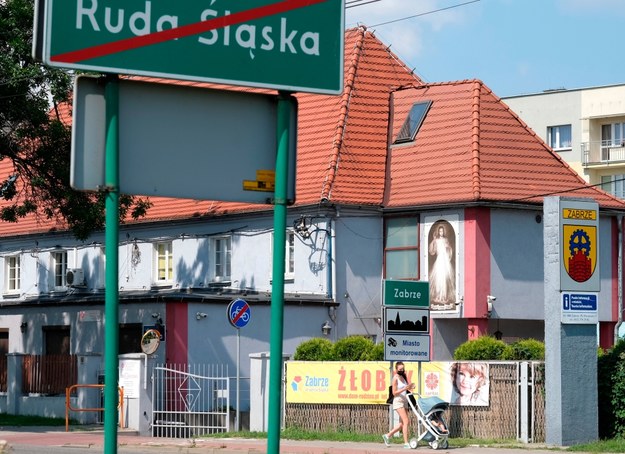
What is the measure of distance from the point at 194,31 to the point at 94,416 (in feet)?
98.8

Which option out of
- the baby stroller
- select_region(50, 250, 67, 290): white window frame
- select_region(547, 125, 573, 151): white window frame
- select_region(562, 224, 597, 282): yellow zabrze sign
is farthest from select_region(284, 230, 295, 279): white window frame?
select_region(547, 125, 573, 151): white window frame

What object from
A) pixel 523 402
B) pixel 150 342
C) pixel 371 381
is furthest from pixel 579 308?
pixel 150 342

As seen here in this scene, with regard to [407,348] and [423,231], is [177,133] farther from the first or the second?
[423,231]

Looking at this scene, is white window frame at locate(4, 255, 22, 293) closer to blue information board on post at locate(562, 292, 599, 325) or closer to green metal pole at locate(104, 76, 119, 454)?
blue information board on post at locate(562, 292, 599, 325)

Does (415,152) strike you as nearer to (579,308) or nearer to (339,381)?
(339,381)

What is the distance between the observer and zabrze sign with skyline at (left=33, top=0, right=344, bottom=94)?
6113mm

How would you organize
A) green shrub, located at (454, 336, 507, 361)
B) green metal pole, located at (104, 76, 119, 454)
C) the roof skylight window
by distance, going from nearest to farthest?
green metal pole, located at (104, 76, 119, 454), green shrub, located at (454, 336, 507, 361), the roof skylight window

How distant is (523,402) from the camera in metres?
25.0

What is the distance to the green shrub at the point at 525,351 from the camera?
26.9 metres

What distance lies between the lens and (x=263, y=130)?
652cm

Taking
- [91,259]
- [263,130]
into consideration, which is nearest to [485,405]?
[263,130]

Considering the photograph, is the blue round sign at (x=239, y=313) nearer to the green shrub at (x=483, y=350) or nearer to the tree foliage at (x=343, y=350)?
the tree foliage at (x=343, y=350)

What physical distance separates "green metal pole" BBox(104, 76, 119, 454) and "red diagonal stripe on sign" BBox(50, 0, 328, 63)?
0.49ft

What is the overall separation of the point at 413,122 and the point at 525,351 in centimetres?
1484
